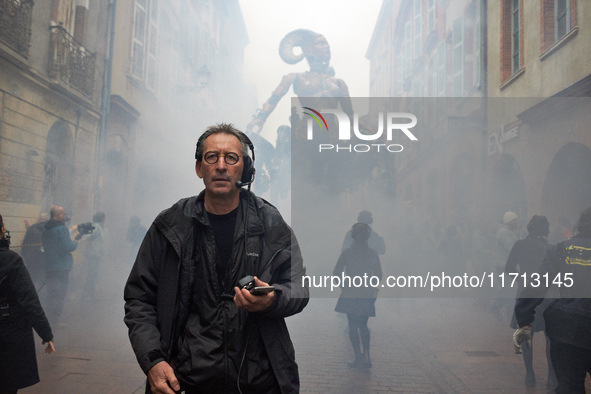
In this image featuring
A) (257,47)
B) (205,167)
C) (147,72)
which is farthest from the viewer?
(147,72)

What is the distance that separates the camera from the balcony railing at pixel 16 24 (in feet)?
14.5

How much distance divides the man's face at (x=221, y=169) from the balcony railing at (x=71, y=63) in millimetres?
4007

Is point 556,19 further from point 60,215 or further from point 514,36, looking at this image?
point 60,215

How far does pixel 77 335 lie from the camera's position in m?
4.50

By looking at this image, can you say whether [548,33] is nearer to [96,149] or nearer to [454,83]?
[454,83]

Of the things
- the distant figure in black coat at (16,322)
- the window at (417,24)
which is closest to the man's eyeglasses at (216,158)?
the distant figure in black coat at (16,322)

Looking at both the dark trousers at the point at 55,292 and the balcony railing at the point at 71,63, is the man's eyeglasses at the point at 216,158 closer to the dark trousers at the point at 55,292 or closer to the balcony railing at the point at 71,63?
the dark trousers at the point at 55,292

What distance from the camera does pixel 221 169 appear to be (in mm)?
1732

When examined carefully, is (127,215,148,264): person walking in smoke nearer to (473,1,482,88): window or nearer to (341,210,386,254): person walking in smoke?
(341,210,386,254): person walking in smoke

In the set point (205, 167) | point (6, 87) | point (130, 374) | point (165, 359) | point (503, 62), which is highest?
point (503, 62)

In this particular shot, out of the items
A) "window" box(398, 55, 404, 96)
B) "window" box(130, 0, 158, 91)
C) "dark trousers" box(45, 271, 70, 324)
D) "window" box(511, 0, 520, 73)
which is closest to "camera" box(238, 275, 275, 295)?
"window" box(398, 55, 404, 96)

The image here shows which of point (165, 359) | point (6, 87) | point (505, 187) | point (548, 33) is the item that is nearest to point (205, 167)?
point (165, 359)

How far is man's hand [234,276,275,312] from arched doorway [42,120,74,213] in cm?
388

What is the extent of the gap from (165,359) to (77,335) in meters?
3.53
